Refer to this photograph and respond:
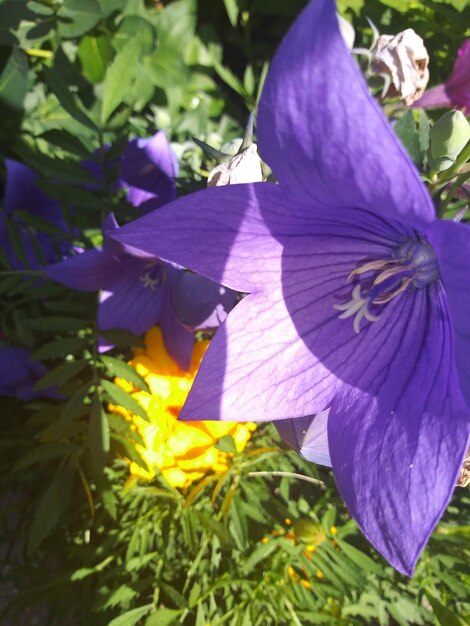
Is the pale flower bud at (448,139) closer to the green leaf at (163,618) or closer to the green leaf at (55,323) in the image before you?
the green leaf at (55,323)

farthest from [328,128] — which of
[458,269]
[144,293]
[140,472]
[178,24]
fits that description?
[178,24]

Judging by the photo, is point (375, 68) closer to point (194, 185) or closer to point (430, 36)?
point (194, 185)

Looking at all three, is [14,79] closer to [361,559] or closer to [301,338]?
[301,338]

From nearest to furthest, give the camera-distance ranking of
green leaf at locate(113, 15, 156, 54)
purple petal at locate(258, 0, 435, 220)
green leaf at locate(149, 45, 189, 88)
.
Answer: purple petal at locate(258, 0, 435, 220), green leaf at locate(113, 15, 156, 54), green leaf at locate(149, 45, 189, 88)

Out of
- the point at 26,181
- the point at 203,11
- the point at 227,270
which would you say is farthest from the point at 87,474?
the point at 203,11

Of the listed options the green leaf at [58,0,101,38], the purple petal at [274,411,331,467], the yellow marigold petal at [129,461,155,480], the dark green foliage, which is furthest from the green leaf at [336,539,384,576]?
the green leaf at [58,0,101,38]

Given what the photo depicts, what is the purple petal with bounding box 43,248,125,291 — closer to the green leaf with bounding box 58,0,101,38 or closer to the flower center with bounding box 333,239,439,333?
the flower center with bounding box 333,239,439,333

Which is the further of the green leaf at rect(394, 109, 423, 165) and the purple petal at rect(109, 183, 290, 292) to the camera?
the green leaf at rect(394, 109, 423, 165)
